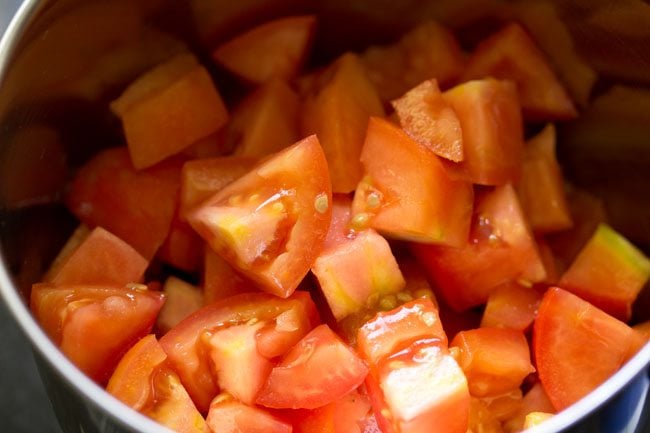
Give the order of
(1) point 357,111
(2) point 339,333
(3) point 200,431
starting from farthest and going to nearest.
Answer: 1. (1) point 357,111
2. (2) point 339,333
3. (3) point 200,431

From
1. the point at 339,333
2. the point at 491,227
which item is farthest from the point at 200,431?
the point at 491,227

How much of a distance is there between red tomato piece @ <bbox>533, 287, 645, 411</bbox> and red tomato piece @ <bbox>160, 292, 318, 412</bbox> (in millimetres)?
264

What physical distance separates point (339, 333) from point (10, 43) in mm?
477

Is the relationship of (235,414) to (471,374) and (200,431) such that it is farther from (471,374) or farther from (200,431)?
(471,374)

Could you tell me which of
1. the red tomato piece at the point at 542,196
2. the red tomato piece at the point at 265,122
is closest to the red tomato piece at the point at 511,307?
the red tomato piece at the point at 542,196

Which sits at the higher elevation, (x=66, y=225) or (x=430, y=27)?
(x=430, y=27)

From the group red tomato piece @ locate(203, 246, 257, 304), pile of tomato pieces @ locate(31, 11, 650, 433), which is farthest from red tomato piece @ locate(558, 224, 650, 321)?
red tomato piece @ locate(203, 246, 257, 304)

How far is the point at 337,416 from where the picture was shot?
921 millimetres

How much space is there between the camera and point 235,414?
0.91 metres

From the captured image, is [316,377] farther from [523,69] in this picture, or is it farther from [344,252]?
[523,69]

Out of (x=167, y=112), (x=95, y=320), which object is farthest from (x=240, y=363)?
(x=167, y=112)

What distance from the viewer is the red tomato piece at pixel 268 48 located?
1191mm

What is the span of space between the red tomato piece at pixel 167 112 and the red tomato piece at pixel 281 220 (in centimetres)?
17

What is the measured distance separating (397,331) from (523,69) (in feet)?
1.52
